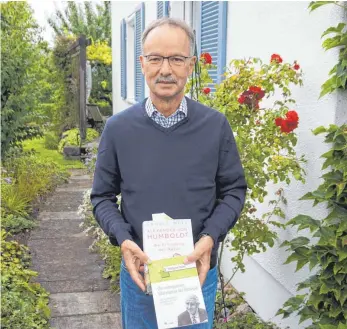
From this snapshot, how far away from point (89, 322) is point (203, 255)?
192cm

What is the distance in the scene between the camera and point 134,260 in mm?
1654

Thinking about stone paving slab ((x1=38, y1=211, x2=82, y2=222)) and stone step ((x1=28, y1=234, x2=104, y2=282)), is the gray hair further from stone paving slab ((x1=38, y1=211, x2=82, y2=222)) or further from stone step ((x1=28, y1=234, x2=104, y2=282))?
stone paving slab ((x1=38, y1=211, x2=82, y2=222))

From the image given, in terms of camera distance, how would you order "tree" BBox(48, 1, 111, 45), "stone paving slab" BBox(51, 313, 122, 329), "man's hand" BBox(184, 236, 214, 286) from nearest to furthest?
"man's hand" BBox(184, 236, 214, 286), "stone paving slab" BBox(51, 313, 122, 329), "tree" BBox(48, 1, 111, 45)

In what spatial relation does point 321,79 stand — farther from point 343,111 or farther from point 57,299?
point 57,299

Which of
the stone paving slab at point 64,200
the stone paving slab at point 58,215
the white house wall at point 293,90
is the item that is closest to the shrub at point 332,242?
the white house wall at point 293,90

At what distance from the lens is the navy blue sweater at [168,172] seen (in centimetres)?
171

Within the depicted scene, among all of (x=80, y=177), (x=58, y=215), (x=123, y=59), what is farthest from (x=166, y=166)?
(x=123, y=59)

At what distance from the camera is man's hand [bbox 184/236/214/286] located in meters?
1.64

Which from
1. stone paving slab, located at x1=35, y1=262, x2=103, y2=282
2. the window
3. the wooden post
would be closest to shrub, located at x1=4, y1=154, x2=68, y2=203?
stone paving slab, located at x1=35, y1=262, x2=103, y2=282

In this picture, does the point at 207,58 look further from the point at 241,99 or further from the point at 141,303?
the point at 141,303

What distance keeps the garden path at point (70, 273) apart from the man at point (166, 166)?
1.65m

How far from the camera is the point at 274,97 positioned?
304cm

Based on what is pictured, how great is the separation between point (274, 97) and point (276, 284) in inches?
45.8

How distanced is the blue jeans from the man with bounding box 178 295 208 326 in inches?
9.8
